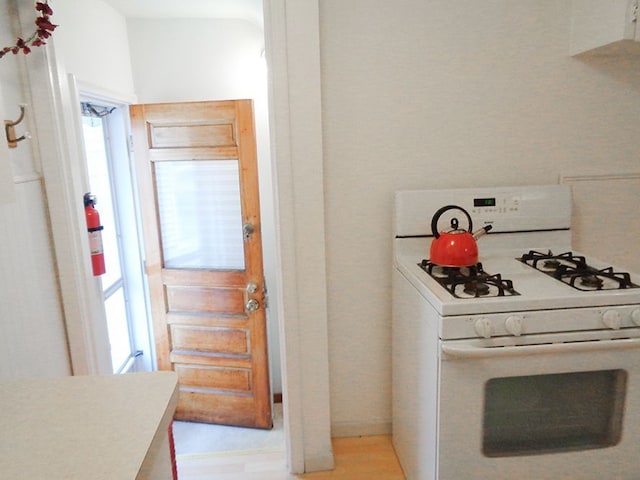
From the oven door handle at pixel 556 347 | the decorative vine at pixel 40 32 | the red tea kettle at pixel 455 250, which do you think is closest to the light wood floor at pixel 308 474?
the oven door handle at pixel 556 347

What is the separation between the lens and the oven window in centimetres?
147

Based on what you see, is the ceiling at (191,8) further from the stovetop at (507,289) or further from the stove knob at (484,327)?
the stove knob at (484,327)

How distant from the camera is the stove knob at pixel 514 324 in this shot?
1345 millimetres

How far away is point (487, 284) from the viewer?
4.93 feet

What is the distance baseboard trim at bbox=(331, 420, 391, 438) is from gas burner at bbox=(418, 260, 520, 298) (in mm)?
900

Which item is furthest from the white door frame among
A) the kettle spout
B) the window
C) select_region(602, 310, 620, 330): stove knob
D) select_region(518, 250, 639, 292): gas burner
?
the window

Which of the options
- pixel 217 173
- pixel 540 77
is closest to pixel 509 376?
pixel 540 77

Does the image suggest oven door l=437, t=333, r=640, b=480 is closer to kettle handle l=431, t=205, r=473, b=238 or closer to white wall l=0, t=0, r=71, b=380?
kettle handle l=431, t=205, r=473, b=238

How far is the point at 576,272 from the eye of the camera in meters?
A: 1.56

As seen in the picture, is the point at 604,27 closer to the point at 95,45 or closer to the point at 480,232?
the point at 480,232

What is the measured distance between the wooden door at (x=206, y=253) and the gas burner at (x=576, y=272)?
1.52 metres

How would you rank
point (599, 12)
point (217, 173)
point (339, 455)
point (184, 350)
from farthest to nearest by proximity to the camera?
point (184, 350)
point (217, 173)
point (339, 455)
point (599, 12)

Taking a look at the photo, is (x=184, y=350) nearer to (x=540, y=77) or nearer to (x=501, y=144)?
(x=501, y=144)

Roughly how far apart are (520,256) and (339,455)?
120cm
